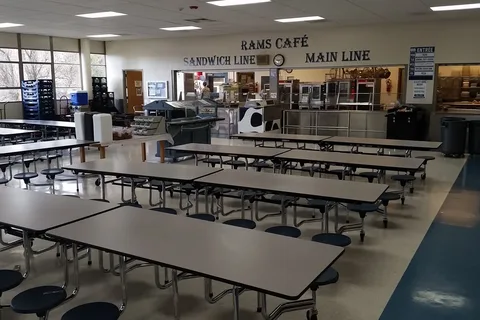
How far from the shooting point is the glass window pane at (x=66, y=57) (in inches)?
534

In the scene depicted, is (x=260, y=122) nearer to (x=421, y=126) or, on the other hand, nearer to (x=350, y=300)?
(x=421, y=126)

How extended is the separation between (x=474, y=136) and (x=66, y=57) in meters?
11.5

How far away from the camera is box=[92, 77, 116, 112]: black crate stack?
13922 millimetres

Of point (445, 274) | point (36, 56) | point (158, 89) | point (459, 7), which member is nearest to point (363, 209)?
point (445, 274)

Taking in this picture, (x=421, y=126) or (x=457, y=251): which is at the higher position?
(x=421, y=126)

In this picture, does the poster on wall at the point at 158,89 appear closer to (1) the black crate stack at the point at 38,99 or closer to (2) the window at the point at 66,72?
(2) the window at the point at 66,72

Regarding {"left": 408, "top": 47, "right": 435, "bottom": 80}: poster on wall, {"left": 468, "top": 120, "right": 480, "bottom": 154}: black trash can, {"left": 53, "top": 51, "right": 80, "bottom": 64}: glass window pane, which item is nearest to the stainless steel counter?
{"left": 408, "top": 47, "right": 435, "bottom": 80}: poster on wall

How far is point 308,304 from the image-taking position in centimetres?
268

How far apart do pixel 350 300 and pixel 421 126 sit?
26.7 ft

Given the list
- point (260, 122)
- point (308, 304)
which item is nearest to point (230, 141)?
point (260, 122)

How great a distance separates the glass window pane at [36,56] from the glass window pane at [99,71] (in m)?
1.72

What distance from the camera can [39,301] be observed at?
234 centimetres

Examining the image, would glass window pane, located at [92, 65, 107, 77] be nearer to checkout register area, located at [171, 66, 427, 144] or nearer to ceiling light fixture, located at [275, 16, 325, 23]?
checkout register area, located at [171, 66, 427, 144]

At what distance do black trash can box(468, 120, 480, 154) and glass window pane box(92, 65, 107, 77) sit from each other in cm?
1128
